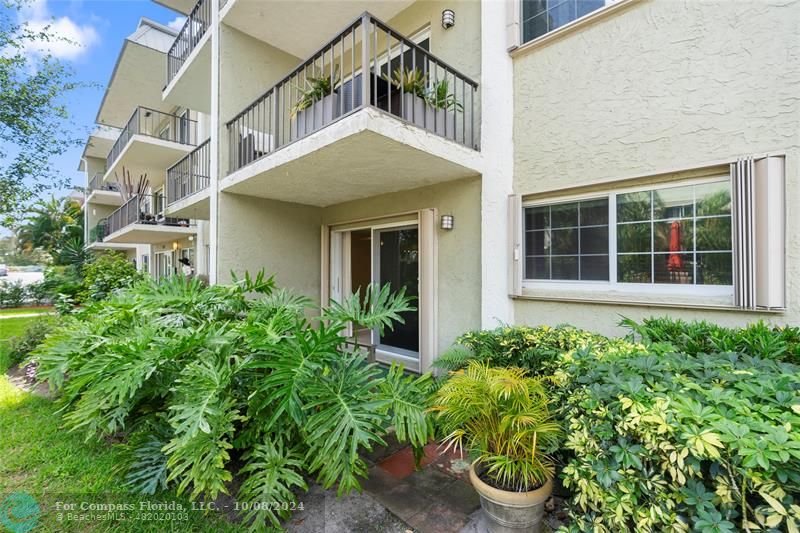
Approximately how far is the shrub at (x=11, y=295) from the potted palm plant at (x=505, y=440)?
25.3 meters

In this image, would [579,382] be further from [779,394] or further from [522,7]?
[522,7]

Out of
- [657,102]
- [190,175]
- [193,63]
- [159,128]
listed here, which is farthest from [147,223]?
[657,102]

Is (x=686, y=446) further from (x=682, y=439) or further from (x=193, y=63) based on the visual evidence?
(x=193, y=63)

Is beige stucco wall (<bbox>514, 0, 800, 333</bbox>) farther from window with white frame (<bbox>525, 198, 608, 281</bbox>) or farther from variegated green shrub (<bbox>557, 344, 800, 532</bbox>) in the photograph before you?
variegated green shrub (<bbox>557, 344, 800, 532</bbox>)

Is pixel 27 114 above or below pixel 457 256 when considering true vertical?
above

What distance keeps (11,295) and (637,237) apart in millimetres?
26793

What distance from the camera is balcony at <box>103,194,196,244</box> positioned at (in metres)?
11.6

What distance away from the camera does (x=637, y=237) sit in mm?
3969

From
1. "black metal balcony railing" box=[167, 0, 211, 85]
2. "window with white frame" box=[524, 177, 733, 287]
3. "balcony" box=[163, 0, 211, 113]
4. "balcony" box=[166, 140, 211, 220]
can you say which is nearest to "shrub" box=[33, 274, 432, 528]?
"window with white frame" box=[524, 177, 733, 287]

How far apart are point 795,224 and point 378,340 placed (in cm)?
585

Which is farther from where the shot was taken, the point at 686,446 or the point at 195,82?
the point at 195,82

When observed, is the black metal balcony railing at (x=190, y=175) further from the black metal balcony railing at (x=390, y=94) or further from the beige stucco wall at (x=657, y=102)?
the beige stucco wall at (x=657, y=102)

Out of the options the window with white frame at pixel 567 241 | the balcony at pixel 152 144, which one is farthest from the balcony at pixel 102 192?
Result: the window with white frame at pixel 567 241

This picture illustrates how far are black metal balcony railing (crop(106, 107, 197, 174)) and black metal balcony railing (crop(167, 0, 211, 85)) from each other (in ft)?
7.45
